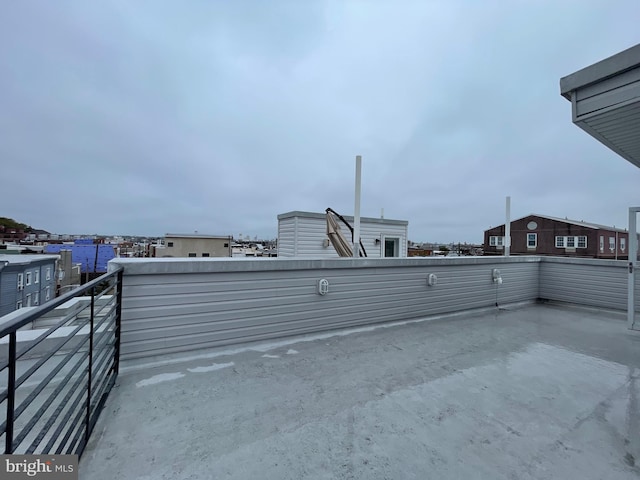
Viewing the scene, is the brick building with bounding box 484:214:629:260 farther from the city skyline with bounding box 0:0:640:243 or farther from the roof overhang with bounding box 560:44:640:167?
the roof overhang with bounding box 560:44:640:167

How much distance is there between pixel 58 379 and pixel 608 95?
16.4ft

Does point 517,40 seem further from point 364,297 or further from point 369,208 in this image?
point 369,208

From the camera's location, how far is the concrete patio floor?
1.41m

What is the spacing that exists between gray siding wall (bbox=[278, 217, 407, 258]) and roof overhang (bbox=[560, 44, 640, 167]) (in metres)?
6.47

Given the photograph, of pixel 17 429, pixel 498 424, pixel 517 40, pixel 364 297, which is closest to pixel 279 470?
pixel 498 424

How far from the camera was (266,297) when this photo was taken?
127 inches

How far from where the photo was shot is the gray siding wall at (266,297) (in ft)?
8.70

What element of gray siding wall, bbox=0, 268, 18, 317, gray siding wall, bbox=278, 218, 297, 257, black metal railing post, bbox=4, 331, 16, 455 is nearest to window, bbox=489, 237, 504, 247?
gray siding wall, bbox=278, 218, 297, 257

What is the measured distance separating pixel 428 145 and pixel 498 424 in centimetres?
1011

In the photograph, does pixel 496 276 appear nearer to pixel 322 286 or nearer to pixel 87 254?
pixel 322 286

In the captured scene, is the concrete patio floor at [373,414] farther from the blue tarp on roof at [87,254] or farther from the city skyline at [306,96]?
the blue tarp on roof at [87,254]

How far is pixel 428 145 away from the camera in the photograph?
10156 millimetres

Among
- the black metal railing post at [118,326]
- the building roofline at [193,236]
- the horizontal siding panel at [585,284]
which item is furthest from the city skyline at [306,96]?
the building roofline at [193,236]

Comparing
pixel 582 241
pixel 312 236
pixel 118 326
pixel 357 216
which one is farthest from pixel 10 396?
pixel 582 241
